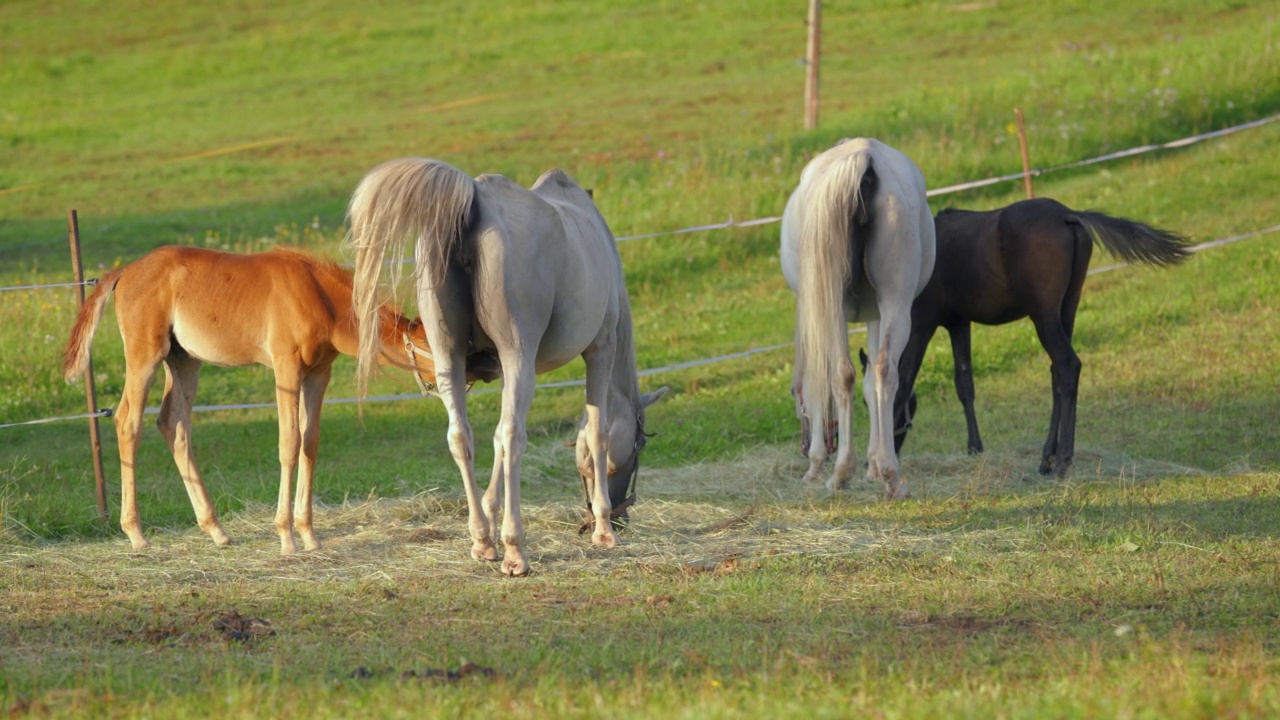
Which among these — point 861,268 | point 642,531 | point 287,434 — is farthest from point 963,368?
point 287,434

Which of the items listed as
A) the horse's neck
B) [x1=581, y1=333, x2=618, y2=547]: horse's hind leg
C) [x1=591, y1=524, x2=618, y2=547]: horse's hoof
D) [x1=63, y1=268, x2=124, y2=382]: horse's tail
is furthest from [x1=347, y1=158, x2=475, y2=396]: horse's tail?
[x1=63, y1=268, x2=124, y2=382]: horse's tail

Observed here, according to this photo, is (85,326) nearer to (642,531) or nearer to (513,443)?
(513,443)

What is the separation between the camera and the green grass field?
15.3 feet

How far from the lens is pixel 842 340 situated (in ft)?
26.2

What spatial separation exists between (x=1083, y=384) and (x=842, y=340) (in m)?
4.08

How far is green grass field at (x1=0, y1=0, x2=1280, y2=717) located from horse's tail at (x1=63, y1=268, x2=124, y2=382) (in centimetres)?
97

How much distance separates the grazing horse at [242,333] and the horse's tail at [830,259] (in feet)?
7.36

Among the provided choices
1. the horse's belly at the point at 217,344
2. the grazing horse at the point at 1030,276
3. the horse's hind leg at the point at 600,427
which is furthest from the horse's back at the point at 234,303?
the grazing horse at the point at 1030,276

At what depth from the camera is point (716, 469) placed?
9344 mm

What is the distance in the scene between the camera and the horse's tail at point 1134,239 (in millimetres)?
9039

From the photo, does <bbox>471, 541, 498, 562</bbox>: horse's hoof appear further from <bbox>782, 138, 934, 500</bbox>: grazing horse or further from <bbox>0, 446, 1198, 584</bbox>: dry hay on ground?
<bbox>782, 138, 934, 500</bbox>: grazing horse

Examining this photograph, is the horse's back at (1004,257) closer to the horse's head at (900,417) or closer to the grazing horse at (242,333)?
the horse's head at (900,417)

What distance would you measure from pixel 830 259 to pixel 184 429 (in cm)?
372

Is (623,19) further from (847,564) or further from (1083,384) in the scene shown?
(847,564)
